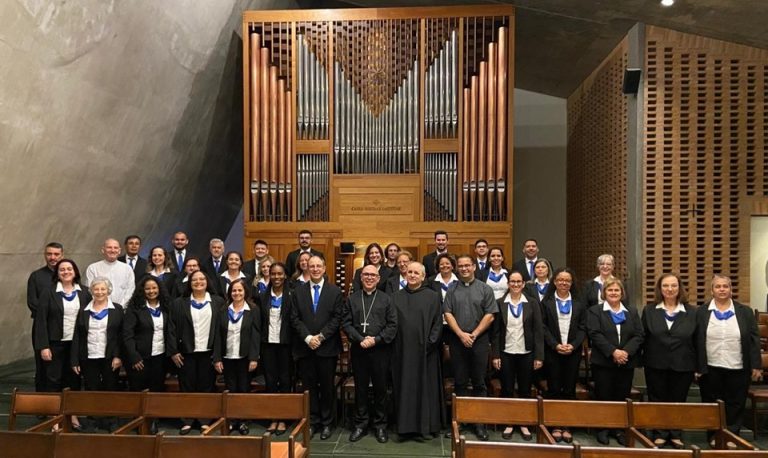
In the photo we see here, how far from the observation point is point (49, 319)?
15.0 ft

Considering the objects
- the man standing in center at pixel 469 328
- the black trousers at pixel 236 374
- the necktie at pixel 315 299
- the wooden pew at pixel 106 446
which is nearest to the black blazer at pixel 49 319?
the black trousers at pixel 236 374

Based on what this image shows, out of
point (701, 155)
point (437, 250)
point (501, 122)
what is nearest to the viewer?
point (437, 250)

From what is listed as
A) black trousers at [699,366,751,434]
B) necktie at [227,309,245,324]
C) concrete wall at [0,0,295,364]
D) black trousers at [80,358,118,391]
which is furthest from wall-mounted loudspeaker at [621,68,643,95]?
black trousers at [80,358,118,391]

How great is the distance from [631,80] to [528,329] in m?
3.75

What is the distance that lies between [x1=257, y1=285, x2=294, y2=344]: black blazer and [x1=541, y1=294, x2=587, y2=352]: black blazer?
199 centimetres

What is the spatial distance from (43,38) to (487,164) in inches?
182

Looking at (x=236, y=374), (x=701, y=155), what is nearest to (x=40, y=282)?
(x=236, y=374)

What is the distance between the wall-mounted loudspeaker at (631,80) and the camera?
662 centimetres

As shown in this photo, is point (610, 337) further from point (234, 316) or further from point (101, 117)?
point (101, 117)

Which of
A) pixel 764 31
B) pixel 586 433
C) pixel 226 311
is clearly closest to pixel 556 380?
pixel 586 433

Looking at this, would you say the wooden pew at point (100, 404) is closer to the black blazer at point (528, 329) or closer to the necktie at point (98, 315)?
the necktie at point (98, 315)

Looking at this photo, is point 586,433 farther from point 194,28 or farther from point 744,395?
point 194,28

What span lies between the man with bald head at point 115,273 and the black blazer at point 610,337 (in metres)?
4.16

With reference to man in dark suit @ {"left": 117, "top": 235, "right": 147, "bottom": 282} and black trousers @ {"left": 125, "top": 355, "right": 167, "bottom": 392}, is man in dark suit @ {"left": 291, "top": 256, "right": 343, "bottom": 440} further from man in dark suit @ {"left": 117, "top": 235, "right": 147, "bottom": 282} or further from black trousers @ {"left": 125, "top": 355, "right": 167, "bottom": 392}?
man in dark suit @ {"left": 117, "top": 235, "right": 147, "bottom": 282}
